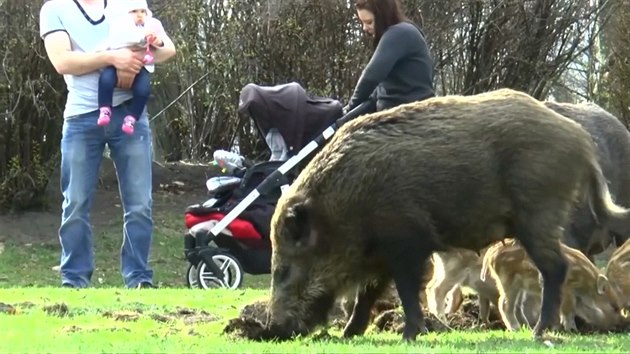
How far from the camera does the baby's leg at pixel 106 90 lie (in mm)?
10602

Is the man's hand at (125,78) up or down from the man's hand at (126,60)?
down

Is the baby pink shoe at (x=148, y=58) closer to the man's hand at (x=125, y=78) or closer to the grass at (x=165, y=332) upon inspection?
the man's hand at (x=125, y=78)

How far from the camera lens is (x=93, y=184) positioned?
1103cm

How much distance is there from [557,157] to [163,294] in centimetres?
353

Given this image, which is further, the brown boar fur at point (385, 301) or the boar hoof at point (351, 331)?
the brown boar fur at point (385, 301)

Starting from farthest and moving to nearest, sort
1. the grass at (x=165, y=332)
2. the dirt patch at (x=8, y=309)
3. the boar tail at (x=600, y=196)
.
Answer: the dirt patch at (x=8, y=309)
the boar tail at (x=600, y=196)
the grass at (x=165, y=332)

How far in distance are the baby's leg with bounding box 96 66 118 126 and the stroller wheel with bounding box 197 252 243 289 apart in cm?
225

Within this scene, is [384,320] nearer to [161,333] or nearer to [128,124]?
[161,333]

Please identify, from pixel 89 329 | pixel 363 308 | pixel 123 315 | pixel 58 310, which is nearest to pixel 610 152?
pixel 363 308

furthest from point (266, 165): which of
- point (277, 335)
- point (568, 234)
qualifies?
point (277, 335)

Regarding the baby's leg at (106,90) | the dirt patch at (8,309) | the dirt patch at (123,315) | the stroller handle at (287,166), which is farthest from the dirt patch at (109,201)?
the dirt patch at (123,315)

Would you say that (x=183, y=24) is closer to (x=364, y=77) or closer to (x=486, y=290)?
(x=364, y=77)

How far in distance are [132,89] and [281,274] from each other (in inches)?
147

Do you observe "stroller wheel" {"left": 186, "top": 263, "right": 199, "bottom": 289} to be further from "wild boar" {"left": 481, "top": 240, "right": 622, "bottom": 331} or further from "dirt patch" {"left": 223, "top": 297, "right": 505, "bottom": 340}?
"wild boar" {"left": 481, "top": 240, "right": 622, "bottom": 331}
